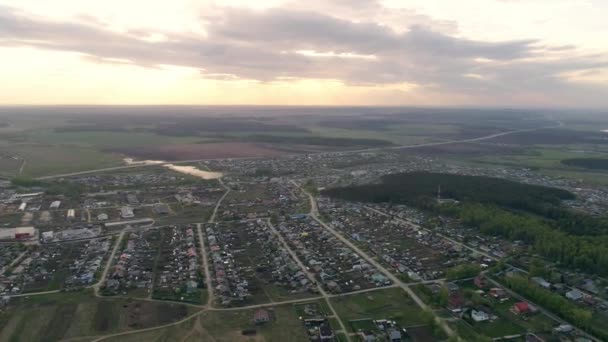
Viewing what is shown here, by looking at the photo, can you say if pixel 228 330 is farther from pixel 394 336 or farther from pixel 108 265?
pixel 108 265

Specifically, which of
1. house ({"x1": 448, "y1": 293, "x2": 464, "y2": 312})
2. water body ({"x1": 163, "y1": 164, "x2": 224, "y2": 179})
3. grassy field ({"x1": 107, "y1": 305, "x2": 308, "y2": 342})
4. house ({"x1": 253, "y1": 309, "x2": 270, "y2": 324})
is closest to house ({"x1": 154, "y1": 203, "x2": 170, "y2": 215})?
water body ({"x1": 163, "y1": 164, "x2": 224, "y2": 179})

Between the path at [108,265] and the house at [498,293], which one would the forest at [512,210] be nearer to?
the house at [498,293]

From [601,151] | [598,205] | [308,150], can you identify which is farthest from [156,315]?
[601,151]

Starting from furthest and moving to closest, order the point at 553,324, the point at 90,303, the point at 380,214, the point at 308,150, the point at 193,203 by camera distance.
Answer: the point at 308,150, the point at 193,203, the point at 380,214, the point at 90,303, the point at 553,324

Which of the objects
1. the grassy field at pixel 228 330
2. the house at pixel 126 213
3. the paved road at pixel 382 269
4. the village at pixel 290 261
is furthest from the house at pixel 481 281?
the house at pixel 126 213

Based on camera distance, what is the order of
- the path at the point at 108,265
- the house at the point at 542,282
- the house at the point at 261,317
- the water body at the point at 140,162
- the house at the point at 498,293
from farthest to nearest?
the water body at the point at 140,162, the house at the point at 542,282, the path at the point at 108,265, the house at the point at 498,293, the house at the point at 261,317

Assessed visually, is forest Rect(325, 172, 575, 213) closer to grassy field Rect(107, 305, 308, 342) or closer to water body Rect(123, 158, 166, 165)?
grassy field Rect(107, 305, 308, 342)

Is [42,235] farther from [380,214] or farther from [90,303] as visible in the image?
[380,214]
